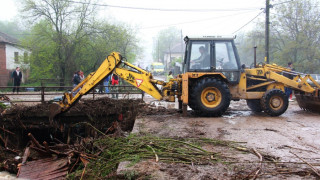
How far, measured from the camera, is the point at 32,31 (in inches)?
965

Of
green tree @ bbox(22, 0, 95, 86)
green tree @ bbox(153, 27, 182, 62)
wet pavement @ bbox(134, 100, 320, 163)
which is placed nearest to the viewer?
wet pavement @ bbox(134, 100, 320, 163)

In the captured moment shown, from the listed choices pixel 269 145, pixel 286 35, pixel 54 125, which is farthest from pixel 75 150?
pixel 286 35

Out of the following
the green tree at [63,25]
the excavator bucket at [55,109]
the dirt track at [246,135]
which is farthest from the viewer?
the green tree at [63,25]

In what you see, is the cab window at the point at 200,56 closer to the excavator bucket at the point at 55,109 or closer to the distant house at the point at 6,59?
the excavator bucket at the point at 55,109

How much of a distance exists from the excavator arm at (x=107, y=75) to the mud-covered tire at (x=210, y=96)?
95 cm

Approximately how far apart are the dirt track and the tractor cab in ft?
5.13

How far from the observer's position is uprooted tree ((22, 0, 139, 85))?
78.6 ft

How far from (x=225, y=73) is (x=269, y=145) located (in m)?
3.97

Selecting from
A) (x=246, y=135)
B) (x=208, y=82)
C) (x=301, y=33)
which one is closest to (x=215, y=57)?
(x=208, y=82)

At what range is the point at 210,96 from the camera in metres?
8.76

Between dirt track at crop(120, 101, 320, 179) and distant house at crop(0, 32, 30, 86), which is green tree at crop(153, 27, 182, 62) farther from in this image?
dirt track at crop(120, 101, 320, 179)

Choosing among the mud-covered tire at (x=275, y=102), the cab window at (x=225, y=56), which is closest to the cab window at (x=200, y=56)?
the cab window at (x=225, y=56)

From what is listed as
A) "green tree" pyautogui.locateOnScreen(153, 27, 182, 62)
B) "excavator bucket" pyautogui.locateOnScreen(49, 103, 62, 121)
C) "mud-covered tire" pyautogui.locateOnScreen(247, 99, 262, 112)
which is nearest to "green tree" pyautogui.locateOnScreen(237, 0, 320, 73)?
"mud-covered tire" pyautogui.locateOnScreen(247, 99, 262, 112)

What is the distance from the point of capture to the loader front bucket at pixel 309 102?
9734 mm
